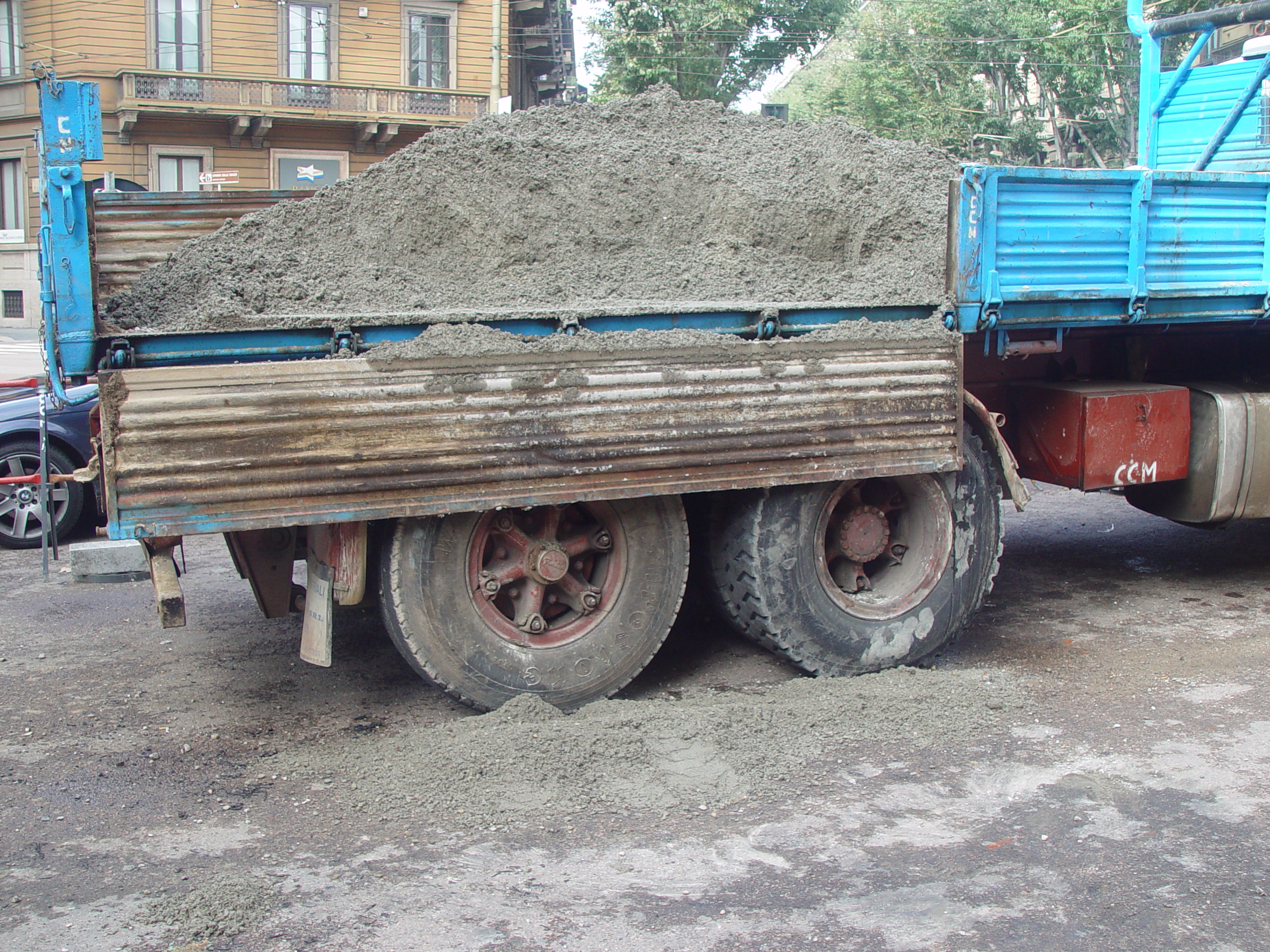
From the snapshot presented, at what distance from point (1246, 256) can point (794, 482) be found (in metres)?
2.87

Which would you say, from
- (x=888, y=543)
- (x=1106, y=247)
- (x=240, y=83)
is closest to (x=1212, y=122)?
(x=1106, y=247)

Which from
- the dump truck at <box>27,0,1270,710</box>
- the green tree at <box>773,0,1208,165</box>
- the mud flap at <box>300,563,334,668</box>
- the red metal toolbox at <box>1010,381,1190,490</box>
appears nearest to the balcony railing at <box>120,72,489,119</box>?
the green tree at <box>773,0,1208,165</box>

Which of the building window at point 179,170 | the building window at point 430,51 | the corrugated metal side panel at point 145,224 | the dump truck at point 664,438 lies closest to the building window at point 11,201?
the building window at point 179,170

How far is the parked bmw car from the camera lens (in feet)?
26.2

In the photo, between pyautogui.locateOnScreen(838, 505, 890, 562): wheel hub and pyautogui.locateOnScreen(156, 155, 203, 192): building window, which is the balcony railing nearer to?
pyautogui.locateOnScreen(156, 155, 203, 192): building window

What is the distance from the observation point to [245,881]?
3.26m

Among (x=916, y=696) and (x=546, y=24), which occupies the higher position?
(x=546, y=24)

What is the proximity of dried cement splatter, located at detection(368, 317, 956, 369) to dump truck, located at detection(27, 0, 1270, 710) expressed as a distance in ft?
0.04

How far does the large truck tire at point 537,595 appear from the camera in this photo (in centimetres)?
431

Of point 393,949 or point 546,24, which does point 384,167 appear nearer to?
point 393,949

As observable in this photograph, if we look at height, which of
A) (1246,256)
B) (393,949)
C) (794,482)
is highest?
(1246,256)

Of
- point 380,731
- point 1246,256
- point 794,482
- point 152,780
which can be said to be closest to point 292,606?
point 380,731

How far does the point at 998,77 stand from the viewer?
34188 mm

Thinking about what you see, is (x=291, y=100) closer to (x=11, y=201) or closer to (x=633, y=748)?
(x=11, y=201)
